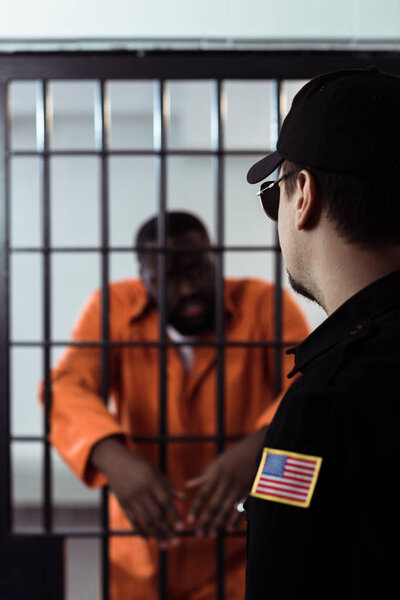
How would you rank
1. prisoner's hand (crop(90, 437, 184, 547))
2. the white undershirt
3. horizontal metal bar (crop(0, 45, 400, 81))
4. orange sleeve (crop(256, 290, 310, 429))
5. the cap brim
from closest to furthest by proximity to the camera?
1. the cap brim
2. prisoner's hand (crop(90, 437, 184, 547))
3. horizontal metal bar (crop(0, 45, 400, 81))
4. orange sleeve (crop(256, 290, 310, 429))
5. the white undershirt

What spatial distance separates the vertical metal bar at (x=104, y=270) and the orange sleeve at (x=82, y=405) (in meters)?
0.06

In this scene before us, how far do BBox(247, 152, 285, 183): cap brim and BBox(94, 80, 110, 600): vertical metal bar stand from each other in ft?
3.77

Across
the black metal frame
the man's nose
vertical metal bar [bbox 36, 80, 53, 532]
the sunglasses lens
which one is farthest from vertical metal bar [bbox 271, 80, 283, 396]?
the sunglasses lens

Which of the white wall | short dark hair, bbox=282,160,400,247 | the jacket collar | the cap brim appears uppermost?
the white wall

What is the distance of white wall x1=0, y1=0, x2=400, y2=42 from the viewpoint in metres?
2.02

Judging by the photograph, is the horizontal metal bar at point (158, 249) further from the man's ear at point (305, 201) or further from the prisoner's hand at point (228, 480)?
the man's ear at point (305, 201)

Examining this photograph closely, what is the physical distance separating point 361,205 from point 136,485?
1310 mm

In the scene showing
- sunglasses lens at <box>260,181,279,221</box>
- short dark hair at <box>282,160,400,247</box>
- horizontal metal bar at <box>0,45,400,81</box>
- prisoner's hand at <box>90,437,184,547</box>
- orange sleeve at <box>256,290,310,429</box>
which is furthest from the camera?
orange sleeve at <box>256,290,310,429</box>

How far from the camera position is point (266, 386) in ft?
7.63

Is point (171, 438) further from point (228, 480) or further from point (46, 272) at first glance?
point (46, 272)

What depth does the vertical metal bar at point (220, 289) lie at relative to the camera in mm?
2117

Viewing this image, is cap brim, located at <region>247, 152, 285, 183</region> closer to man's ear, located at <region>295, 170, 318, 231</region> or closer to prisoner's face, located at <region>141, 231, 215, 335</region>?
man's ear, located at <region>295, 170, 318, 231</region>

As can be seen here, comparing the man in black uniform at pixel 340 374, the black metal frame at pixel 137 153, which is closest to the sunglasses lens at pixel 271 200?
the man in black uniform at pixel 340 374

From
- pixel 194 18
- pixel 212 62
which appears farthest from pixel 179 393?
pixel 194 18
